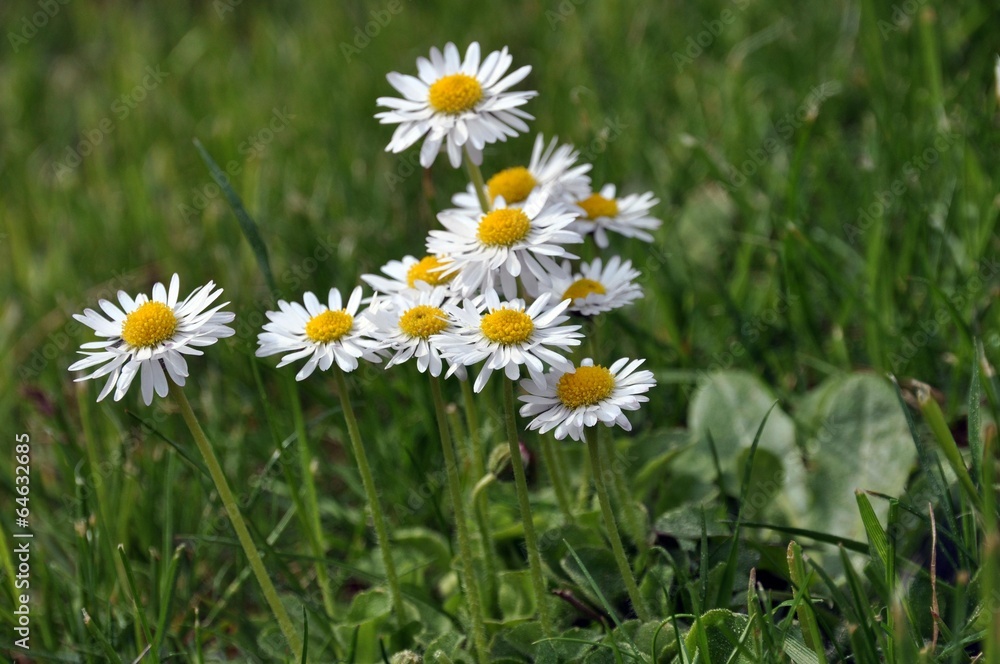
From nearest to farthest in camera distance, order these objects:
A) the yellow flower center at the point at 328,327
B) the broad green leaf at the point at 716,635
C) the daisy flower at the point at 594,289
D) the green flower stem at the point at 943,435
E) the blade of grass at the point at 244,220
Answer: the green flower stem at the point at 943,435 < the broad green leaf at the point at 716,635 < the yellow flower center at the point at 328,327 < the daisy flower at the point at 594,289 < the blade of grass at the point at 244,220

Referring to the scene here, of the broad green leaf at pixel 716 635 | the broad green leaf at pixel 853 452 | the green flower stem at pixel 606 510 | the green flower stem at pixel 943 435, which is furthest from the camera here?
the broad green leaf at pixel 853 452

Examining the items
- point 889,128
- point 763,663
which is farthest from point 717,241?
point 763,663

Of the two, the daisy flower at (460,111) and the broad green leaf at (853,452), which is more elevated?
the daisy flower at (460,111)

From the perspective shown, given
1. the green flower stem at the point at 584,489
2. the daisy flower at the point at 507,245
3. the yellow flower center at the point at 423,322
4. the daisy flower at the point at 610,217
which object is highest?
the daisy flower at the point at 610,217

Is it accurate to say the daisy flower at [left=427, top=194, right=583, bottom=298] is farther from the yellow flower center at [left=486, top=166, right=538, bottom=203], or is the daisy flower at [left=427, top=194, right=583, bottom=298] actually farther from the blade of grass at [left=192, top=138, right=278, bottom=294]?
the blade of grass at [left=192, top=138, right=278, bottom=294]

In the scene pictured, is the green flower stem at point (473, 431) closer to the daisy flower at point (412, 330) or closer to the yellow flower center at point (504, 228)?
the daisy flower at point (412, 330)

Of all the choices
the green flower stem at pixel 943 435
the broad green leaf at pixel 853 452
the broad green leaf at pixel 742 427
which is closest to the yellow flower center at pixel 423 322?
the green flower stem at pixel 943 435

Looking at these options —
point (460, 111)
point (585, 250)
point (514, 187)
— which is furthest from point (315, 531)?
point (585, 250)

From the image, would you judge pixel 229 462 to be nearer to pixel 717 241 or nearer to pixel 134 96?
pixel 717 241
